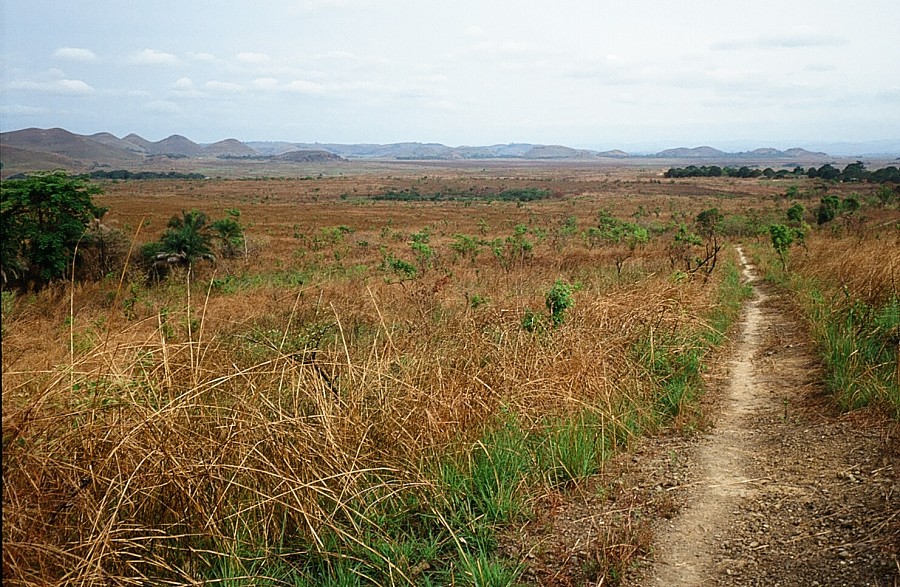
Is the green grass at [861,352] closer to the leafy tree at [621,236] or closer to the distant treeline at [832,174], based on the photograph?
the leafy tree at [621,236]

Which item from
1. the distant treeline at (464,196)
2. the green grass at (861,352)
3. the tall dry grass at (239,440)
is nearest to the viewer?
the tall dry grass at (239,440)

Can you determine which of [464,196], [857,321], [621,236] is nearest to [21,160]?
[857,321]

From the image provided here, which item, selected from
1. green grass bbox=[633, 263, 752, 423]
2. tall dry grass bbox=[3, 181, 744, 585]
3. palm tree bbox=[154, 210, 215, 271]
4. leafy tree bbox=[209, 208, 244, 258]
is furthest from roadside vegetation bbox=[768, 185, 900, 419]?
leafy tree bbox=[209, 208, 244, 258]

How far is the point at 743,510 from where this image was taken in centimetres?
421

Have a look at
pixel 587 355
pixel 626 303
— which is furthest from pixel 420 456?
pixel 626 303

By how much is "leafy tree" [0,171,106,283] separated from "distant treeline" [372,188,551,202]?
2570 inches

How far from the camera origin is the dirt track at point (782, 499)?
352 centimetres

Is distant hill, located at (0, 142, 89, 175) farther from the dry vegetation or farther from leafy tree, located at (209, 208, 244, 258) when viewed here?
leafy tree, located at (209, 208, 244, 258)

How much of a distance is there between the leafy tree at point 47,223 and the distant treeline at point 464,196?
6527 cm

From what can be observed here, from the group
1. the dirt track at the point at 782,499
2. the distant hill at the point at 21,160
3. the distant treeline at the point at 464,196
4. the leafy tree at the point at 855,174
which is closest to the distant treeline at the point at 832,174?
the leafy tree at the point at 855,174

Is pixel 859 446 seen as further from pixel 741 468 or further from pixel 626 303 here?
pixel 626 303

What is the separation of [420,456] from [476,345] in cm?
174

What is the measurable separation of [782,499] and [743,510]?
0.95 ft

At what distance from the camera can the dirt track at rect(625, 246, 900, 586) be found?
139 inches
